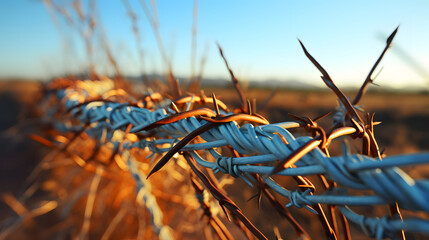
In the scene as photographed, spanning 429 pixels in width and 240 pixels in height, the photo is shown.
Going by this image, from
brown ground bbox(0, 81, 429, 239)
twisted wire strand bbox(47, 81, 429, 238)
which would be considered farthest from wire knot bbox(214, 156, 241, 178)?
brown ground bbox(0, 81, 429, 239)

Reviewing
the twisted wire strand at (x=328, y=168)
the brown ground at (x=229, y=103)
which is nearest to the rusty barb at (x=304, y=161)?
the twisted wire strand at (x=328, y=168)

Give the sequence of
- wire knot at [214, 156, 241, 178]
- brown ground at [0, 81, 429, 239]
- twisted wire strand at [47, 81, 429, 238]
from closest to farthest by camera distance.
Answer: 1. twisted wire strand at [47, 81, 429, 238]
2. wire knot at [214, 156, 241, 178]
3. brown ground at [0, 81, 429, 239]

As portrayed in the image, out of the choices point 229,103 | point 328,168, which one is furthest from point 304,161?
point 229,103

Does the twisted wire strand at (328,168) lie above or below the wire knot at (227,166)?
above

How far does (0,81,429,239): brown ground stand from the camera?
163 cm

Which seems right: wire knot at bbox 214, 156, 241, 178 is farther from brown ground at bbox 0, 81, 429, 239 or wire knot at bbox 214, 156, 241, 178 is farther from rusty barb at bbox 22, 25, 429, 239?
brown ground at bbox 0, 81, 429, 239

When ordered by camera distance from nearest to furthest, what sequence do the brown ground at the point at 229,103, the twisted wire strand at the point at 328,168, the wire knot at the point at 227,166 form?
the twisted wire strand at the point at 328,168, the wire knot at the point at 227,166, the brown ground at the point at 229,103

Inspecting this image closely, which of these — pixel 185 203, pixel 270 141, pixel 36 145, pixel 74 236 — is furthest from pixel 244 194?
pixel 270 141

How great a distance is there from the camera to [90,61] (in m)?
1.31

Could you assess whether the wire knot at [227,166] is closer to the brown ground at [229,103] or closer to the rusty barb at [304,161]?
the rusty barb at [304,161]

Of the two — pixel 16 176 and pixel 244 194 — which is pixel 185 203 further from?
pixel 16 176

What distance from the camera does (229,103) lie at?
1146 millimetres

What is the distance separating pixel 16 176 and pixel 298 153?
250 cm

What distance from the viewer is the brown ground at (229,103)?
64.2 inches
